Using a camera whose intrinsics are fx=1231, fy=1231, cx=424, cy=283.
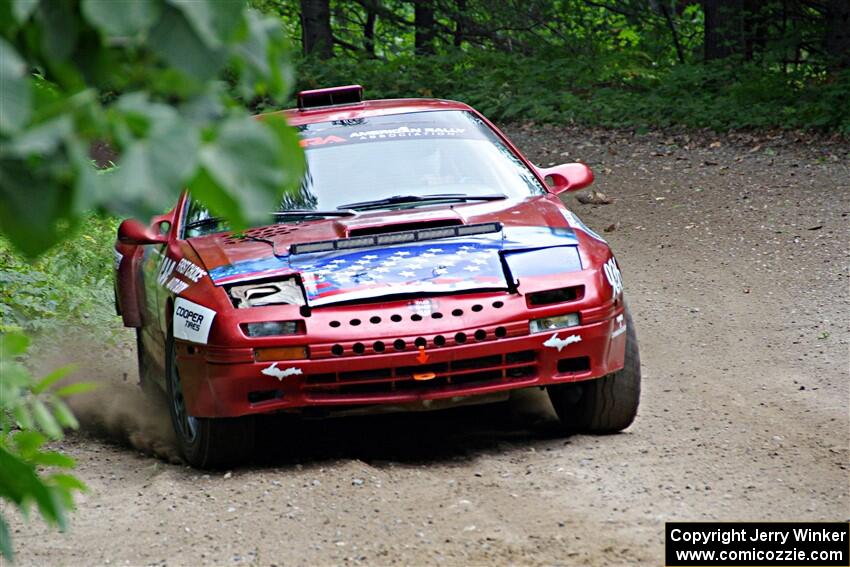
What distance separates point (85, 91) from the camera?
4.42 ft

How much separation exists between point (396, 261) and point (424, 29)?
21888mm

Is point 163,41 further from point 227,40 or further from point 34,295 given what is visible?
point 34,295

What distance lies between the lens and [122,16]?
1309mm

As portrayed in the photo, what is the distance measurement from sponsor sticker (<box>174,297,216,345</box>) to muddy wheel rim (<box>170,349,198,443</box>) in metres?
0.23

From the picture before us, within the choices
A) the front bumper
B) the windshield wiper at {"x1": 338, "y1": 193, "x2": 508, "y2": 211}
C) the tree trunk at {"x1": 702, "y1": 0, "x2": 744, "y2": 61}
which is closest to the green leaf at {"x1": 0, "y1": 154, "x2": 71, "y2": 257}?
the front bumper

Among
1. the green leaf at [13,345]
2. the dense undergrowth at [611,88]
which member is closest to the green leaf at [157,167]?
the green leaf at [13,345]

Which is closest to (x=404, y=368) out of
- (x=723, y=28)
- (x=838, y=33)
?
(x=838, y=33)

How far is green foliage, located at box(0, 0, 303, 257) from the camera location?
50.1 inches

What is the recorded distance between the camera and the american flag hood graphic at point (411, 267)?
5516 millimetres

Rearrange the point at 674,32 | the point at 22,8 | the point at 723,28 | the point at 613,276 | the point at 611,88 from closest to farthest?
the point at 22,8, the point at 613,276, the point at 723,28, the point at 611,88, the point at 674,32

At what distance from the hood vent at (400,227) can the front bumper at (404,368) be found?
71 cm

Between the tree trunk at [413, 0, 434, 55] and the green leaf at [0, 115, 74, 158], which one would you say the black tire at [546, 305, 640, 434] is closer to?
the green leaf at [0, 115, 74, 158]

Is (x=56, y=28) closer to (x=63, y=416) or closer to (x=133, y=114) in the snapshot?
(x=133, y=114)

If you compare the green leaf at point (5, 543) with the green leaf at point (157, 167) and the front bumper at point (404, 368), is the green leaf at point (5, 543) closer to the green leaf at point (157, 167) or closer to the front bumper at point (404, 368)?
the green leaf at point (157, 167)
